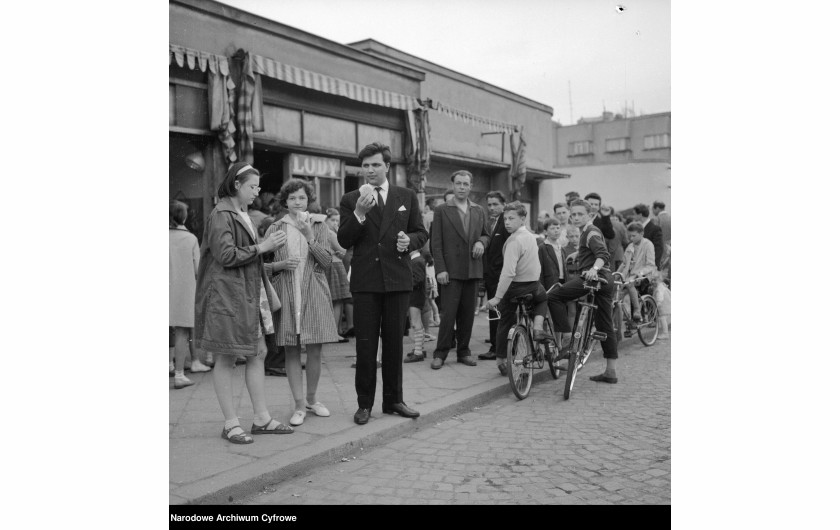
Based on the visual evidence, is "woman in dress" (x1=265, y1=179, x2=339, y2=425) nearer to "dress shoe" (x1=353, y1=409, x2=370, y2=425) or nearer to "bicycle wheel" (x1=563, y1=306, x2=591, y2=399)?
"dress shoe" (x1=353, y1=409, x2=370, y2=425)

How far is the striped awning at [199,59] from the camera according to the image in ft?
26.0

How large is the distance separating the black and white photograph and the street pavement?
2cm

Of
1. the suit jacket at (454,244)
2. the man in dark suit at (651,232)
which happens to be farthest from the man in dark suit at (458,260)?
the man in dark suit at (651,232)

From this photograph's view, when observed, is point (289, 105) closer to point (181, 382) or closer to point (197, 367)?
point (197, 367)

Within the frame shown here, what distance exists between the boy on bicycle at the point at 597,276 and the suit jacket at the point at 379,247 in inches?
88.8

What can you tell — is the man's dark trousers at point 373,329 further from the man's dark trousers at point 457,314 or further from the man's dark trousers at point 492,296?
the man's dark trousers at point 492,296

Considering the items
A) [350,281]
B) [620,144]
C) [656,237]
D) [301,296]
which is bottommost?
[301,296]

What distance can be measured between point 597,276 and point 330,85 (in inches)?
250

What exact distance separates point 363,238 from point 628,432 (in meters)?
2.43

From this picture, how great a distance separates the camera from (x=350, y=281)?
5.06 meters

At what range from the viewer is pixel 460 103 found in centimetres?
1755

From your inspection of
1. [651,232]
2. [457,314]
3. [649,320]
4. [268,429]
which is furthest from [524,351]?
[651,232]
